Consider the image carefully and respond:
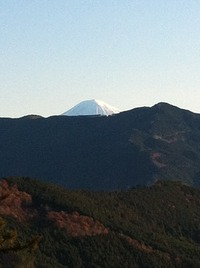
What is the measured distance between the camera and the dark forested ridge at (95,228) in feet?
315

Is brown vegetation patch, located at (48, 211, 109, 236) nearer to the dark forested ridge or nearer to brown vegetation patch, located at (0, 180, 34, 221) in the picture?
the dark forested ridge

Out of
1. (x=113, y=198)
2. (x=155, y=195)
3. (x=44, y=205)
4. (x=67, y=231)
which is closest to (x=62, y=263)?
(x=67, y=231)

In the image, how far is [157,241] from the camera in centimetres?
11019

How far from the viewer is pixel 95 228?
4200 inches

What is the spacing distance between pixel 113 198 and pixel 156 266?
36092mm

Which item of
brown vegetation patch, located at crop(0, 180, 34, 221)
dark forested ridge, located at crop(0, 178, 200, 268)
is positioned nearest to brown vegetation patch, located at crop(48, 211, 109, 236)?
dark forested ridge, located at crop(0, 178, 200, 268)

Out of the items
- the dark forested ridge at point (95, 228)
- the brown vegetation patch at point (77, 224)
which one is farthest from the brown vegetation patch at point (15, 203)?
the brown vegetation patch at point (77, 224)

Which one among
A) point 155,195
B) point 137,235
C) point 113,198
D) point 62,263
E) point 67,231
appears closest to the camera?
point 62,263

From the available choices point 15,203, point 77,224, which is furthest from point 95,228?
point 15,203

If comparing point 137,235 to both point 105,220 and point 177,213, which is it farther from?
point 177,213

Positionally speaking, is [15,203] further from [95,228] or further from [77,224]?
[95,228]

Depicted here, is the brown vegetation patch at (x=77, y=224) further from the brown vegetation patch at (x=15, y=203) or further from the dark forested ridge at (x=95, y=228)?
the brown vegetation patch at (x=15, y=203)

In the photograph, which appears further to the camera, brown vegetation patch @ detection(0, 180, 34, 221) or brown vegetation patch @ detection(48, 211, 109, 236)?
brown vegetation patch @ detection(48, 211, 109, 236)

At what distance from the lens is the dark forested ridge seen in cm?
9600
